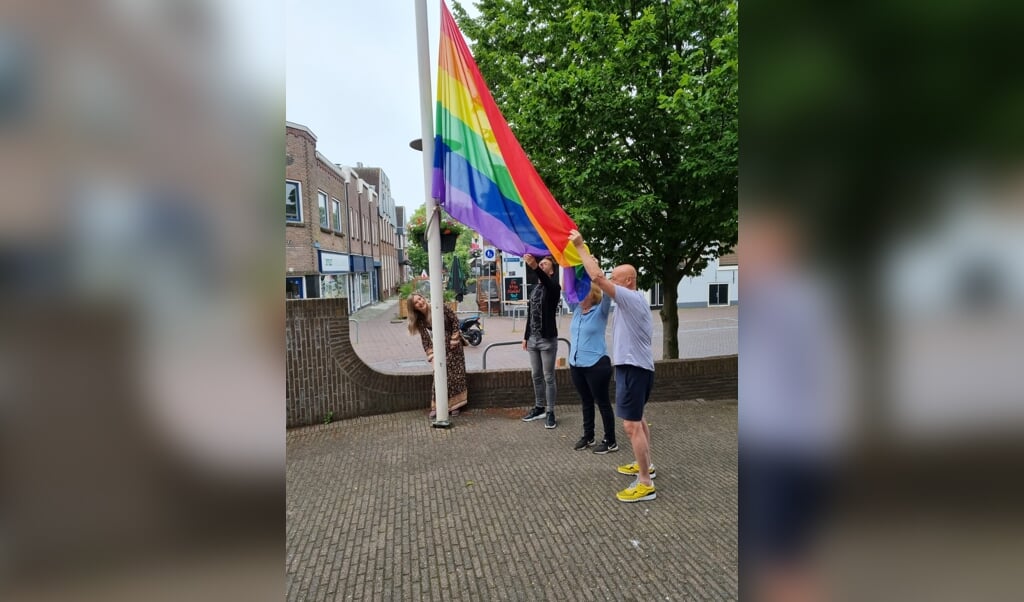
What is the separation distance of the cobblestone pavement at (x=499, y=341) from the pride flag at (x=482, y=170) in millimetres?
3940

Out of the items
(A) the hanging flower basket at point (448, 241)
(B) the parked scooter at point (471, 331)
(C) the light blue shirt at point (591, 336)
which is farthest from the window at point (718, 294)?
(C) the light blue shirt at point (591, 336)

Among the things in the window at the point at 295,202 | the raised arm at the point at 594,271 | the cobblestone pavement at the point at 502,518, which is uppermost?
the window at the point at 295,202

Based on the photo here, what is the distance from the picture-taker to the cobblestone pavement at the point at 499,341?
511 inches

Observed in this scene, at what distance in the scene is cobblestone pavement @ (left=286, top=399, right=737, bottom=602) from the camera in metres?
3.09

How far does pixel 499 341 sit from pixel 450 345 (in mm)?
10114

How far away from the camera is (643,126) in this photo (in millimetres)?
6949

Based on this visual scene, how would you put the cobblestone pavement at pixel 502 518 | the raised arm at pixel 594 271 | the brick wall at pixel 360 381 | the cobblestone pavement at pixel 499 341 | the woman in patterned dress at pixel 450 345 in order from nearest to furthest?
the cobblestone pavement at pixel 502 518, the raised arm at pixel 594 271, the brick wall at pixel 360 381, the woman in patterned dress at pixel 450 345, the cobblestone pavement at pixel 499 341

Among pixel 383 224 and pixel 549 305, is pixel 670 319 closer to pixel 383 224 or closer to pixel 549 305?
pixel 549 305

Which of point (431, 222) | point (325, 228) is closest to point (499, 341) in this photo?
point (431, 222)

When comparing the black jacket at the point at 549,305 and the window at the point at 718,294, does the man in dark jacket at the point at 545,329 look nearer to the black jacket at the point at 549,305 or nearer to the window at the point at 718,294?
the black jacket at the point at 549,305
